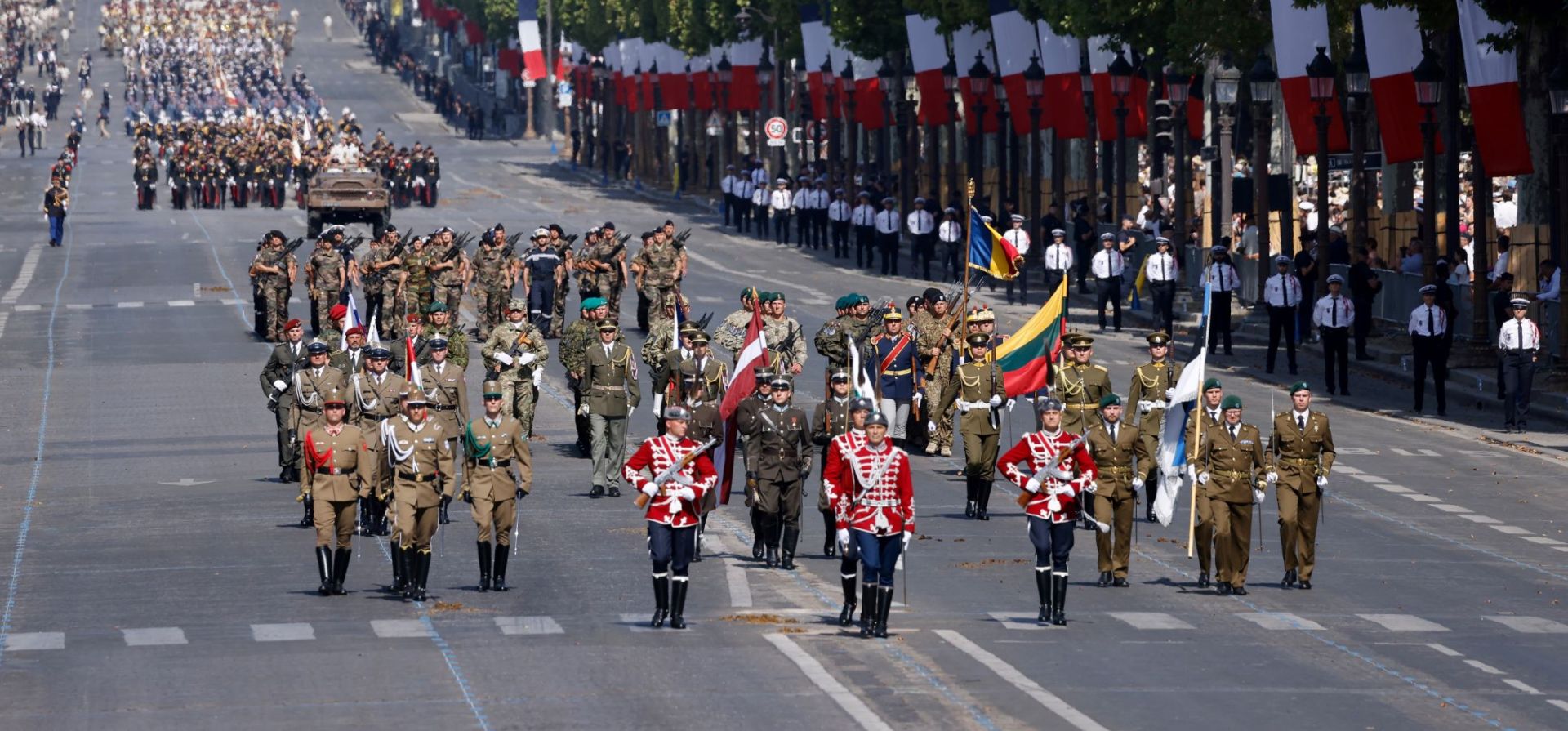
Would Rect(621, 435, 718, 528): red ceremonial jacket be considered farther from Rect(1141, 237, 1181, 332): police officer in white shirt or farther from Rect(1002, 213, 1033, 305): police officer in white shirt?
Rect(1002, 213, 1033, 305): police officer in white shirt

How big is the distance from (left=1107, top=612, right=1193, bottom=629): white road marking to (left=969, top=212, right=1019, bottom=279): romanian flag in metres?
11.8

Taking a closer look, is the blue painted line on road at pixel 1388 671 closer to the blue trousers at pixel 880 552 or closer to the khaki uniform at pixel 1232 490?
the khaki uniform at pixel 1232 490

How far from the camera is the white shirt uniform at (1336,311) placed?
3597cm

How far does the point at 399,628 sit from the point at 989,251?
14429mm

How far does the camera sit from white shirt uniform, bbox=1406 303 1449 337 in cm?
3444

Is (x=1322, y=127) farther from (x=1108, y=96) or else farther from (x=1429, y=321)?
(x=1108, y=96)

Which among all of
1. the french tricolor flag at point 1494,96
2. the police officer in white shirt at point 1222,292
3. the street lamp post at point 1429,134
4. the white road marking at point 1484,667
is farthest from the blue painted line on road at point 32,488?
the french tricolor flag at point 1494,96

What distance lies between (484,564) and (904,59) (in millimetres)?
48331

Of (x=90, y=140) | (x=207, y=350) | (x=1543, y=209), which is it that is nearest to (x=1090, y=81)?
(x=1543, y=209)

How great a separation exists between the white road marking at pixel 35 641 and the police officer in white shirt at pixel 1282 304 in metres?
22.1

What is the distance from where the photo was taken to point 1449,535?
989 inches

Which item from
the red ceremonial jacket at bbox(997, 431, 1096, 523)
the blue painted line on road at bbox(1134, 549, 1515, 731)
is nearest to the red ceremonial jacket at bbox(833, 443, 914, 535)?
the red ceremonial jacket at bbox(997, 431, 1096, 523)

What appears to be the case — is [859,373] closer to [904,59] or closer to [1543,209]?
[1543,209]

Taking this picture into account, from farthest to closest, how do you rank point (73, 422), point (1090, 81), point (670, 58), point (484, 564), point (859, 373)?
point (670, 58), point (1090, 81), point (73, 422), point (859, 373), point (484, 564)
